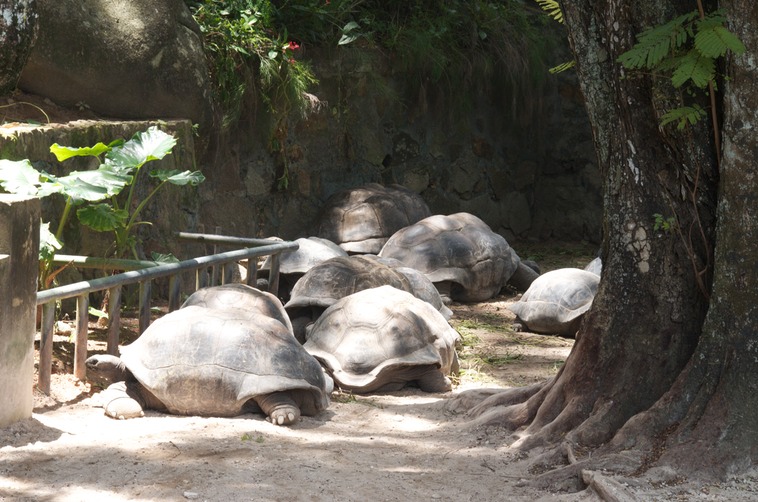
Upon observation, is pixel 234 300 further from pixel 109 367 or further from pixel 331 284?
pixel 331 284

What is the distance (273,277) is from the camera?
6.84 metres

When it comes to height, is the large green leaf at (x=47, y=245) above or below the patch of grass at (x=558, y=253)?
above

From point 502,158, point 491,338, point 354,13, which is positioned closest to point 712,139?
point 491,338

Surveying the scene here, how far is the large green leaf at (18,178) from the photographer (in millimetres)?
4770

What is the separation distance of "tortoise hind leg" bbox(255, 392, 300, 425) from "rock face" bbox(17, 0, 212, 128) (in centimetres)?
323

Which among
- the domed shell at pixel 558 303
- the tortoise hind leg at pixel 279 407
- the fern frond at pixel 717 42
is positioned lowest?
the tortoise hind leg at pixel 279 407

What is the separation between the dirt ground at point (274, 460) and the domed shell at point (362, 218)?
4.23 metres

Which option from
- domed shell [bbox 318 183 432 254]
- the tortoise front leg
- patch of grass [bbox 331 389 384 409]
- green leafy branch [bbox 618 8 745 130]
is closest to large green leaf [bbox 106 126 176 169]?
the tortoise front leg

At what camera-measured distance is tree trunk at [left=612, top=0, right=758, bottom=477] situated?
11.4 feet

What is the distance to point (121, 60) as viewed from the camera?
23.1 ft

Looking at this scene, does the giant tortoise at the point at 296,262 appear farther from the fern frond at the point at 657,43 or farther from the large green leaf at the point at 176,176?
the fern frond at the point at 657,43

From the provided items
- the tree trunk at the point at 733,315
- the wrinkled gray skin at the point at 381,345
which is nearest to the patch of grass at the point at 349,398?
the wrinkled gray skin at the point at 381,345

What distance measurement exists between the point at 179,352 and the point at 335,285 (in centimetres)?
218

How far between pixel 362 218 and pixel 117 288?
4.56m
